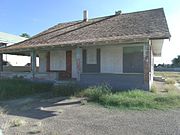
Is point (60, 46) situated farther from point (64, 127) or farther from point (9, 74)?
point (64, 127)

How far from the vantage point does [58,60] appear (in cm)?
1891

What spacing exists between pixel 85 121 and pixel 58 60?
1177 cm

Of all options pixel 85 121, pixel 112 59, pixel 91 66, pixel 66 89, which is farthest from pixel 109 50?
pixel 85 121

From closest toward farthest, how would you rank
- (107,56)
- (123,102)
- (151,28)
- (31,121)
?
(31,121)
(123,102)
(151,28)
(107,56)

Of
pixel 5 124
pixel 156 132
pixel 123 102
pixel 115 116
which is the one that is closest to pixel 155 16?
pixel 123 102

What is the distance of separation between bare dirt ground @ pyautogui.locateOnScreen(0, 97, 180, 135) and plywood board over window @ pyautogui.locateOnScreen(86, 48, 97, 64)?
6.98 m

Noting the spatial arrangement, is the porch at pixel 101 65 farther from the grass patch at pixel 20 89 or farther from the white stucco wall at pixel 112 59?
the grass patch at pixel 20 89

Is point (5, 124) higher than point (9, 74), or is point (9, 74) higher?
point (9, 74)

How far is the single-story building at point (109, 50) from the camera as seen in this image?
1299 cm

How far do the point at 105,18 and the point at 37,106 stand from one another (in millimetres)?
11903

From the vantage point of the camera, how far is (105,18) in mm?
19906

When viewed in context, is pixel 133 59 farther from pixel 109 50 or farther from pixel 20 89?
pixel 20 89

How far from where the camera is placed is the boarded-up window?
15016 mm

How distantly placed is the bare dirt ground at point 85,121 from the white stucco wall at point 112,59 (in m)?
6.37
